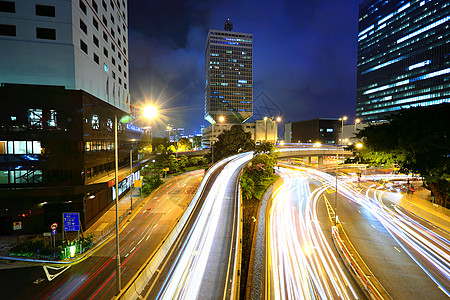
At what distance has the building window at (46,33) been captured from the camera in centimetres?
2373

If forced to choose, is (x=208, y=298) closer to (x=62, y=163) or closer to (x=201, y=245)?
(x=201, y=245)

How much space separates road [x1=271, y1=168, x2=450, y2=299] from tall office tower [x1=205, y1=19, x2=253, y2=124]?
109m

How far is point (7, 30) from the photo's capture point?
23125mm

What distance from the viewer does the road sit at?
48.9ft

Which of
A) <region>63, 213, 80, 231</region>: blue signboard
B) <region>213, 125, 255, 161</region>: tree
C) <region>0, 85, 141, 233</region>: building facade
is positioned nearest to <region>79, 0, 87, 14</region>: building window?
<region>0, 85, 141, 233</region>: building facade

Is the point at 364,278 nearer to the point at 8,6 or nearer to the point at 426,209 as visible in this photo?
the point at 426,209

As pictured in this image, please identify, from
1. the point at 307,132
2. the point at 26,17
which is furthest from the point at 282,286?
the point at 307,132

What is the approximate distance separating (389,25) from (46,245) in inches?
6572

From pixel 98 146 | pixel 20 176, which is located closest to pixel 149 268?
pixel 20 176

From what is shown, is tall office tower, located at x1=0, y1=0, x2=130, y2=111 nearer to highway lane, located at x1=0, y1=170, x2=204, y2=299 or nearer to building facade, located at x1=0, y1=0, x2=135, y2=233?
building facade, located at x1=0, y1=0, x2=135, y2=233

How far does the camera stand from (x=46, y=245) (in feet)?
65.7

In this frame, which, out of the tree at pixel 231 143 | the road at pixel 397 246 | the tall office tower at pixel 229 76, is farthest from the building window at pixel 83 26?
the tall office tower at pixel 229 76

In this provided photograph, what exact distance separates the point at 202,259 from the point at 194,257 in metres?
0.69

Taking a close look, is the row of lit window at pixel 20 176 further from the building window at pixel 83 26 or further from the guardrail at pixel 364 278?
the guardrail at pixel 364 278
